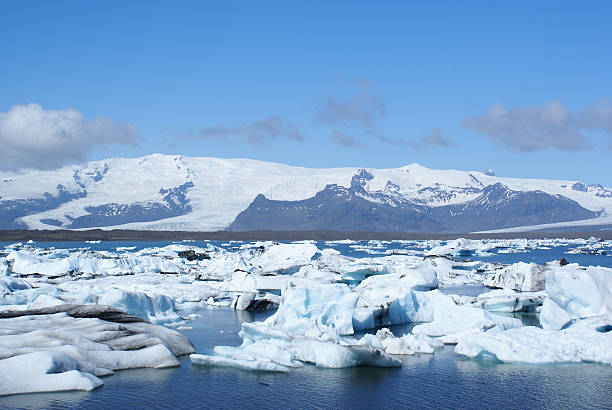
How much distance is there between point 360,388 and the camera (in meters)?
11.9

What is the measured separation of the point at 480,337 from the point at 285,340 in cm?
448

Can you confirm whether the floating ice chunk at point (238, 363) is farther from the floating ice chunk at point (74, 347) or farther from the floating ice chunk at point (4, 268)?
the floating ice chunk at point (4, 268)

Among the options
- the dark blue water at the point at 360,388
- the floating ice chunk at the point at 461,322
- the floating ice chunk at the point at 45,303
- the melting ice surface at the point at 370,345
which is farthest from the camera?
the floating ice chunk at the point at 461,322

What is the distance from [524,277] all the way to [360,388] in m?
16.8

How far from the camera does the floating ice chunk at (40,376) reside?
10811 millimetres

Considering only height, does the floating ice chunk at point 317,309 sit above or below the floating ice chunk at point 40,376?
above

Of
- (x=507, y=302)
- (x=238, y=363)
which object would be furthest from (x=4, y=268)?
(x=507, y=302)

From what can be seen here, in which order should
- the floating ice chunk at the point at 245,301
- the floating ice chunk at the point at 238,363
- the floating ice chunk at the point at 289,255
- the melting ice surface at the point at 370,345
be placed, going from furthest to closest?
the floating ice chunk at the point at 289,255, the floating ice chunk at the point at 245,301, the floating ice chunk at the point at 238,363, the melting ice surface at the point at 370,345

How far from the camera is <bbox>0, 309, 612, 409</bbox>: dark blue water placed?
425 inches

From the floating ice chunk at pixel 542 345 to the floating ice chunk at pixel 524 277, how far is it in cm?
1089

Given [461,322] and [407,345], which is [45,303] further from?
[461,322]

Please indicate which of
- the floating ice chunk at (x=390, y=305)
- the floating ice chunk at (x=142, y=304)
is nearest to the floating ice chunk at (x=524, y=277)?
the floating ice chunk at (x=390, y=305)

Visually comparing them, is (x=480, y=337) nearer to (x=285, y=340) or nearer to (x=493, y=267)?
(x=285, y=340)

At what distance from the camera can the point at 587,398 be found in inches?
447
